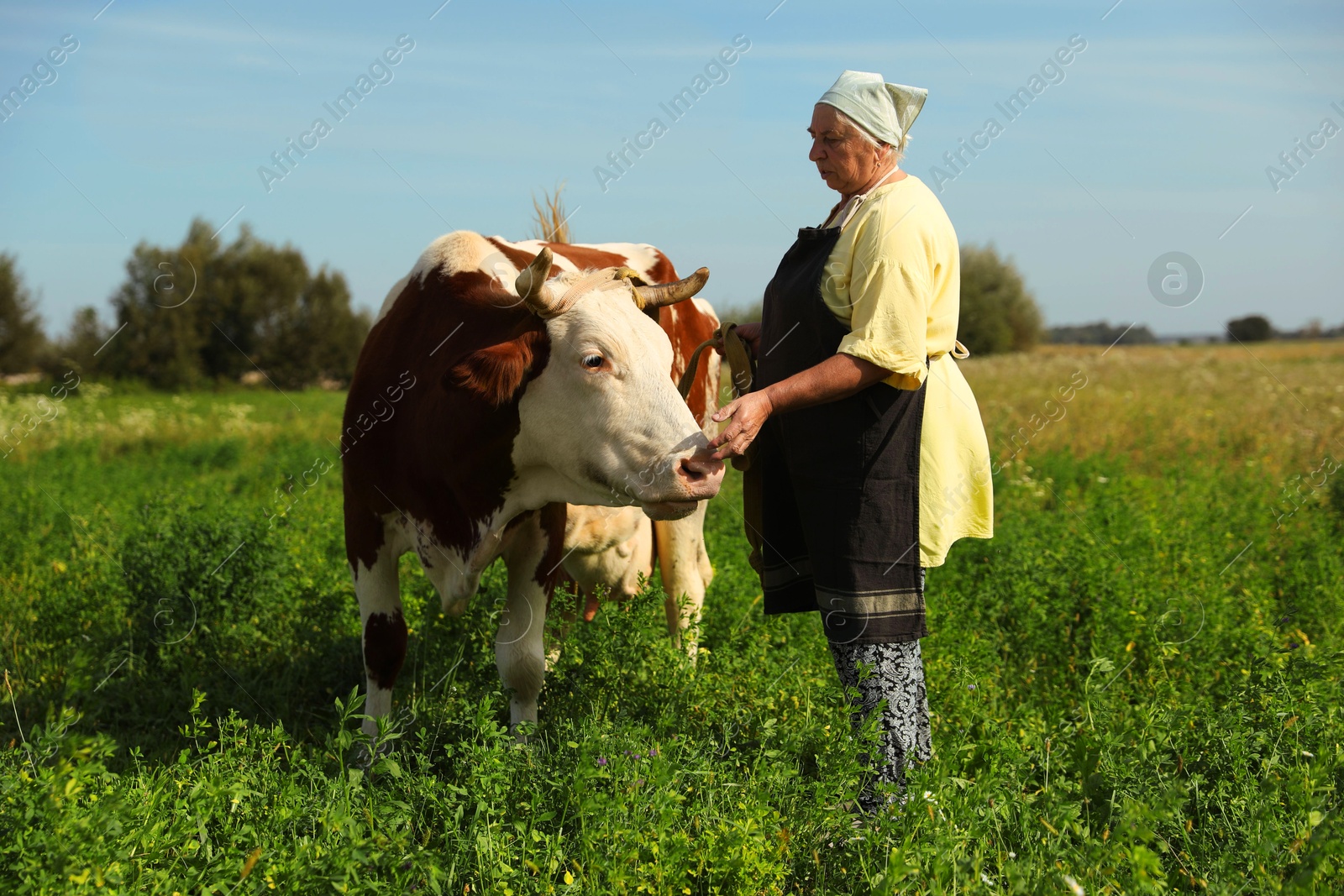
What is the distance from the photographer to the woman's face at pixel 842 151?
2.98 m

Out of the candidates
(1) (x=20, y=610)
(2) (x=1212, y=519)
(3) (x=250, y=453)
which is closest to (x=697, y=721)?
(1) (x=20, y=610)

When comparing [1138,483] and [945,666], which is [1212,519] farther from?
[945,666]

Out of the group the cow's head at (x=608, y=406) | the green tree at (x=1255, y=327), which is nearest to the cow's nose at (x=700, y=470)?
the cow's head at (x=608, y=406)

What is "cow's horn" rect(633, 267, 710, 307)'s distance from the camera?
12.0ft

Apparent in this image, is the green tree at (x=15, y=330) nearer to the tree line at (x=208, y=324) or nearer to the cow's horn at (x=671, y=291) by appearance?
the tree line at (x=208, y=324)

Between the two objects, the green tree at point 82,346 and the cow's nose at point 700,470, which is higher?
the green tree at point 82,346

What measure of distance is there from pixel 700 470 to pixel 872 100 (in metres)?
1.21

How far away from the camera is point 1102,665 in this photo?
10.6ft

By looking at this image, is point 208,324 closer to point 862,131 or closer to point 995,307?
point 995,307

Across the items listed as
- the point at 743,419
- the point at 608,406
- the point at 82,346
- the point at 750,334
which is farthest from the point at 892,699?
the point at 82,346

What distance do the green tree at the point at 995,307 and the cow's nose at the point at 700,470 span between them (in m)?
44.6

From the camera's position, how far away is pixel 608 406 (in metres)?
3.31

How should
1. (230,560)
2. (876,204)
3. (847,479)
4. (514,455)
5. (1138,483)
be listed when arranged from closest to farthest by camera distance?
(876,204) → (847,479) → (514,455) → (230,560) → (1138,483)

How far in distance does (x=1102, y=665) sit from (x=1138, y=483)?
4545 millimetres
